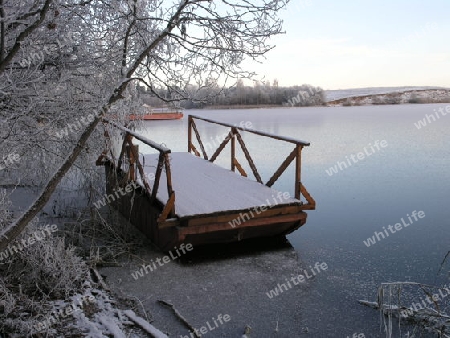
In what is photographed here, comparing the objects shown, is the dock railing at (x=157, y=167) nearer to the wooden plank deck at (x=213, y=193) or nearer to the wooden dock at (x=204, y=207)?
the wooden dock at (x=204, y=207)

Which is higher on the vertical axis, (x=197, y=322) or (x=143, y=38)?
(x=143, y=38)

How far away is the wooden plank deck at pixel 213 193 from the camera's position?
20.0 ft

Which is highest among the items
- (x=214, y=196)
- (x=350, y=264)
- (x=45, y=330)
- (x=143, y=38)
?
(x=143, y=38)

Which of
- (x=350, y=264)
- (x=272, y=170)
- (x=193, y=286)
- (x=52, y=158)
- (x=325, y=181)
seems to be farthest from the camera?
(x=272, y=170)

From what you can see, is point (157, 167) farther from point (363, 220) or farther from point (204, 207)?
point (363, 220)

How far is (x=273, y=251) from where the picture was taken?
21.1 feet

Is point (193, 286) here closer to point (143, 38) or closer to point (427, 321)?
point (427, 321)

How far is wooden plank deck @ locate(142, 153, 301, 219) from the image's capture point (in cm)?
610

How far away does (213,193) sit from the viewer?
22.6 feet

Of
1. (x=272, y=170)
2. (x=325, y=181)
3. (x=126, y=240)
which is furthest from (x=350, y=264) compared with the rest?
(x=272, y=170)

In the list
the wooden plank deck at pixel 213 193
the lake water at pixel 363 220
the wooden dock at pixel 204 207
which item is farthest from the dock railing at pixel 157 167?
the lake water at pixel 363 220

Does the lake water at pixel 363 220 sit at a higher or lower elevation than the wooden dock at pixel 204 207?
lower

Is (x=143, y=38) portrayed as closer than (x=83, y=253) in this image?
Yes

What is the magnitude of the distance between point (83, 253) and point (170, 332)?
7.59ft
